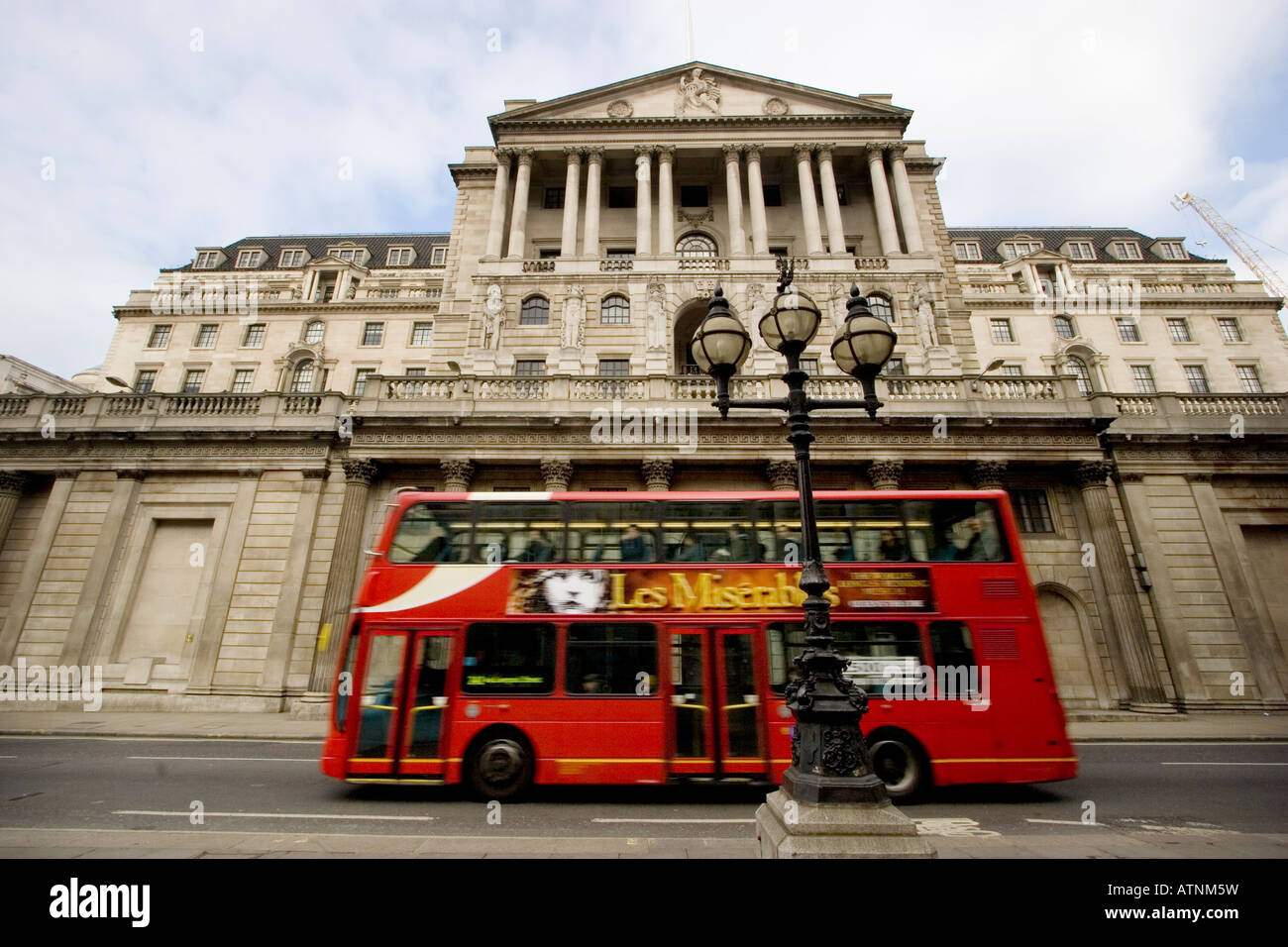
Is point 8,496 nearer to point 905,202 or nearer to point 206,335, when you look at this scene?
point 206,335

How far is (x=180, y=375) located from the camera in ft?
130

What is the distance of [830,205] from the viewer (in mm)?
26328

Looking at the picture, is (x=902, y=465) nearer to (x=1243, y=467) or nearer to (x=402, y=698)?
(x=1243, y=467)

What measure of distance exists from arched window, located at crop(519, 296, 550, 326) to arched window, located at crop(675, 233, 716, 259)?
7449 millimetres

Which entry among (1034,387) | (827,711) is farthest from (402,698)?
(1034,387)

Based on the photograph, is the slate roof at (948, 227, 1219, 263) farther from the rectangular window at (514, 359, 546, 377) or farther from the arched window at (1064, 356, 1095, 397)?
the rectangular window at (514, 359, 546, 377)

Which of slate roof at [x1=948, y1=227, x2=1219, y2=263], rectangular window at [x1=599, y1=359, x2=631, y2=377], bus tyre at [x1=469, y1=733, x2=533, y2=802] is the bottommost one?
bus tyre at [x1=469, y1=733, x2=533, y2=802]

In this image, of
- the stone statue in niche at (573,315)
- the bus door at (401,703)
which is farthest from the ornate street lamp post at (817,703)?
the stone statue in niche at (573,315)

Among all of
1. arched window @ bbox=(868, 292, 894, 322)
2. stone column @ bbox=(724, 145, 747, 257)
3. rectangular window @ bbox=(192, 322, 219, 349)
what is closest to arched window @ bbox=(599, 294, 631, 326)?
stone column @ bbox=(724, 145, 747, 257)

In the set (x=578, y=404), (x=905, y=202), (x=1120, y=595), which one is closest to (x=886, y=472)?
(x=1120, y=595)

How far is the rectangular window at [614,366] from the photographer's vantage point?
23.0 metres

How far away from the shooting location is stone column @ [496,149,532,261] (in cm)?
2592

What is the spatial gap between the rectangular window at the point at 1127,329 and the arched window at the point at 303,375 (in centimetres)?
5715

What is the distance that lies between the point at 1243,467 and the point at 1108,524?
18.8 feet
